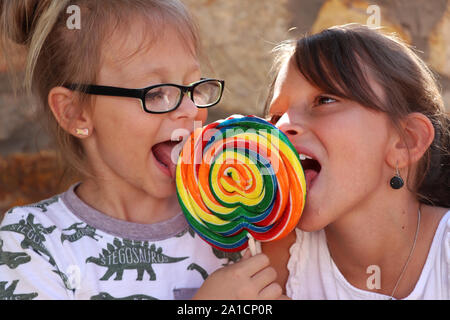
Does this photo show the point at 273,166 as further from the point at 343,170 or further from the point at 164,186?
the point at 164,186

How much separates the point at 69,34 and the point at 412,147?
4.80 ft

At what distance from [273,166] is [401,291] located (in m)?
0.80

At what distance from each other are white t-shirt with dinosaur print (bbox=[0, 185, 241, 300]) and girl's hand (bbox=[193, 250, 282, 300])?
218mm

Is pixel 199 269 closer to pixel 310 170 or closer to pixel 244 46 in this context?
pixel 310 170

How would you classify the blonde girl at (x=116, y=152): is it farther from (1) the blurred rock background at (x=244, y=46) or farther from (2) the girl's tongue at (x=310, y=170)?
(1) the blurred rock background at (x=244, y=46)

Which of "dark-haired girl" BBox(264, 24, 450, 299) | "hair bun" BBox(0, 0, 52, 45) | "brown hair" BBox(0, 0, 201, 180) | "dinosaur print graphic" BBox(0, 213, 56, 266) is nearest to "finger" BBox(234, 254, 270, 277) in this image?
"dark-haired girl" BBox(264, 24, 450, 299)

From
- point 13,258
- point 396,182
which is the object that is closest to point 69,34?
point 13,258

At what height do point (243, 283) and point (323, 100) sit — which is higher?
point (323, 100)

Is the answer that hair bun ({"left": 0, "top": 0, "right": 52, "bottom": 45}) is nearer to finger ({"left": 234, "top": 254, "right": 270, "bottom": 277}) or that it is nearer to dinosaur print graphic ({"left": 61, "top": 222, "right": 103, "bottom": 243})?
dinosaur print graphic ({"left": 61, "top": 222, "right": 103, "bottom": 243})

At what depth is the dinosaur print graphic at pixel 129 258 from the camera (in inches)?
88.1

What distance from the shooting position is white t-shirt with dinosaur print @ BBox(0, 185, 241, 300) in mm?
2121

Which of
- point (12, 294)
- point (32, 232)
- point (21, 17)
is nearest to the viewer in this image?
point (12, 294)

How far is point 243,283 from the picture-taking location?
6.89 ft

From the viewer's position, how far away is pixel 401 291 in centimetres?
233
